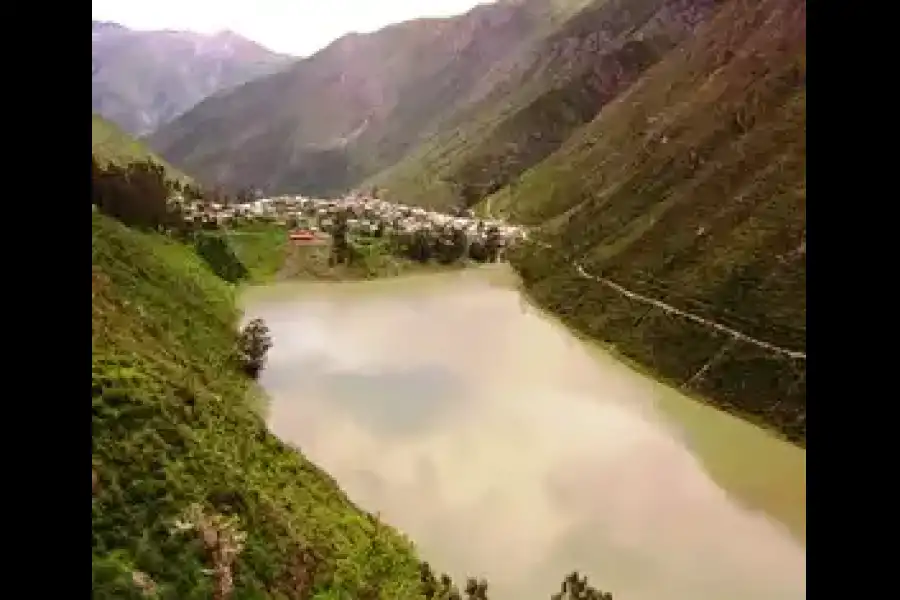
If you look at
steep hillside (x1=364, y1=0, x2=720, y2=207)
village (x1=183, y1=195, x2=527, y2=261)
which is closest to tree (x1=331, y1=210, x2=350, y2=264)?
village (x1=183, y1=195, x2=527, y2=261)

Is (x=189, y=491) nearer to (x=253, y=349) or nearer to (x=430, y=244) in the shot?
(x=253, y=349)

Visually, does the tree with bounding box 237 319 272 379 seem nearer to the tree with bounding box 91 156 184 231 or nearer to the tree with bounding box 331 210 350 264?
the tree with bounding box 91 156 184 231

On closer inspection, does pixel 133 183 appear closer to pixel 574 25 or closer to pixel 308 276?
pixel 308 276

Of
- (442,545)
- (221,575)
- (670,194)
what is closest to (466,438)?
(442,545)

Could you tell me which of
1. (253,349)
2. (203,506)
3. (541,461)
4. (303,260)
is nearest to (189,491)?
(203,506)

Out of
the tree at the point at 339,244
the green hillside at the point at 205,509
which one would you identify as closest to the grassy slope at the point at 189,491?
the green hillside at the point at 205,509

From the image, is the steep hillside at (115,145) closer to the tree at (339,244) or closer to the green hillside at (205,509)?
the tree at (339,244)

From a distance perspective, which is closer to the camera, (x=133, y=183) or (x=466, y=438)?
(x=466, y=438)
